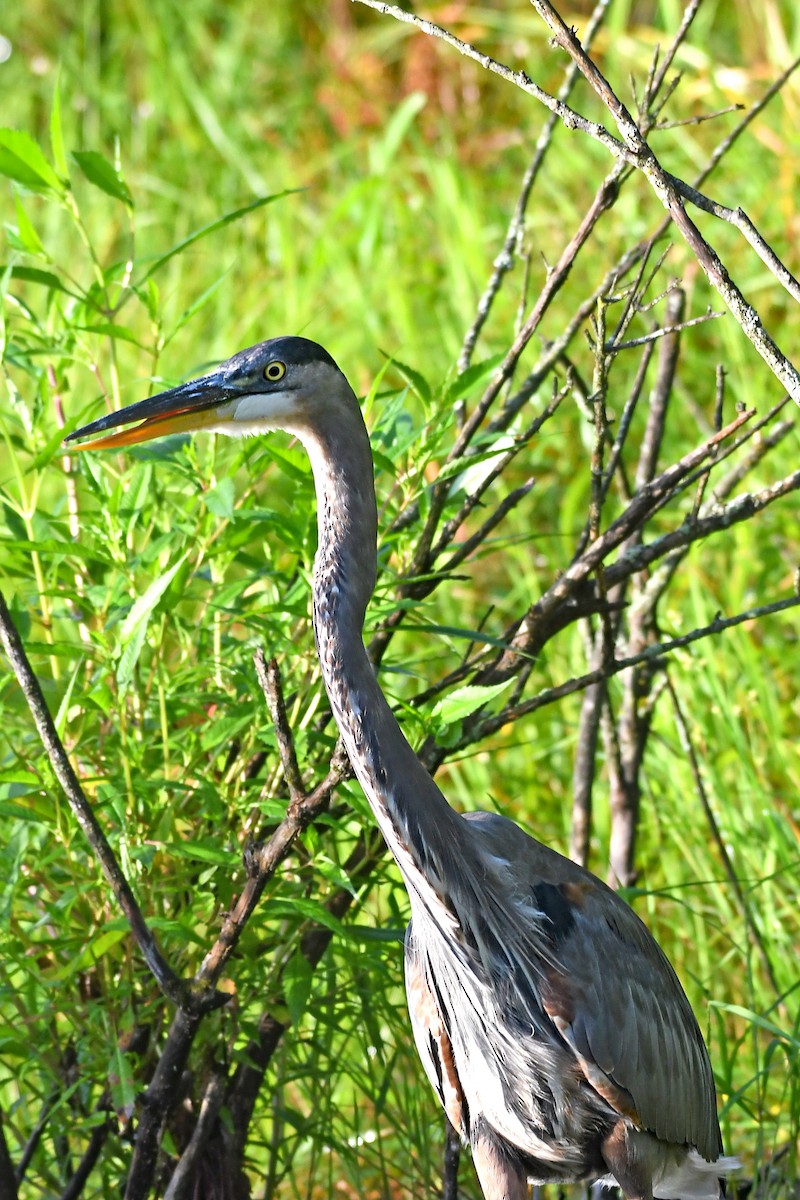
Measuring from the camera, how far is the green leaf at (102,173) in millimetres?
2195

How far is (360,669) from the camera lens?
1.74 metres

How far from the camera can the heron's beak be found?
1.87 meters

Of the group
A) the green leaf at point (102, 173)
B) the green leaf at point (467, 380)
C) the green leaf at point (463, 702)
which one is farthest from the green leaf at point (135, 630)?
the green leaf at point (102, 173)

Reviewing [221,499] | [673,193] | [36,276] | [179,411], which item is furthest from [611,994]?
[36,276]

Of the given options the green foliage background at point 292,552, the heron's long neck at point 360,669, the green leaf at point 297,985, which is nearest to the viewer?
the heron's long neck at point 360,669

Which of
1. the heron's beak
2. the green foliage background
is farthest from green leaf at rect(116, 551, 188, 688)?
the heron's beak

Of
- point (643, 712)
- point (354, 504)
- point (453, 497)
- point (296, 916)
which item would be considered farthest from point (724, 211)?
point (643, 712)

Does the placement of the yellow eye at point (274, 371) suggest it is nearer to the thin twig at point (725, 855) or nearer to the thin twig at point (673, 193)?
the thin twig at point (673, 193)

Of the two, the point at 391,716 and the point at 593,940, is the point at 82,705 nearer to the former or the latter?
the point at 391,716

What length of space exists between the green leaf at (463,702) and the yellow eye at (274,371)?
46 centimetres

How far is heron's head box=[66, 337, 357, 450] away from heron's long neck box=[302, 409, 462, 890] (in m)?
0.03

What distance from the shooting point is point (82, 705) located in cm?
206

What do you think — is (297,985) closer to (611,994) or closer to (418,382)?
(611,994)

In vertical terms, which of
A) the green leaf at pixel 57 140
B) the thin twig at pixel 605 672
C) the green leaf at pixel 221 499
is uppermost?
the green leaf at pixel 57 140
